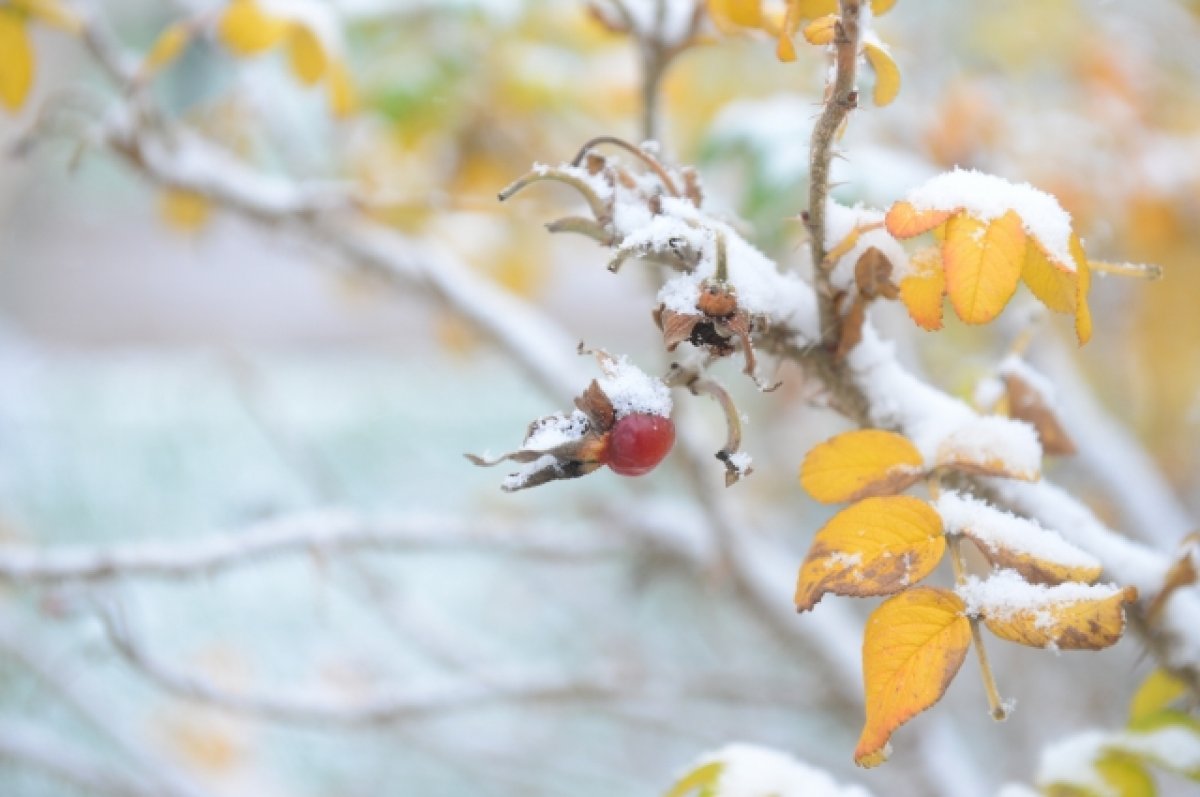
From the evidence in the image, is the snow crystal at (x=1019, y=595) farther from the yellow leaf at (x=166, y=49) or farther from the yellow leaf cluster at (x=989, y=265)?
the yellow leaf at (x=166, y=49)

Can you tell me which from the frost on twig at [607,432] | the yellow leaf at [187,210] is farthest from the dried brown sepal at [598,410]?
the yellow leaf at [187,210]

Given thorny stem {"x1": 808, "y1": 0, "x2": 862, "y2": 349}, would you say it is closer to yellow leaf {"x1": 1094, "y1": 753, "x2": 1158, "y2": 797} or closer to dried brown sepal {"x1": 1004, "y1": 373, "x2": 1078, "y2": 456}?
dried brown sepal {"x1": 1004, "y1": 373, "x2": 1078, "y2": 456}

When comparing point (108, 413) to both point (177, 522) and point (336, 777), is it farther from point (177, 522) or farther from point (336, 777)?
point (336, 777)

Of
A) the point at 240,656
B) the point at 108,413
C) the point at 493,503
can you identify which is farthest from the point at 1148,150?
the point at 108,413

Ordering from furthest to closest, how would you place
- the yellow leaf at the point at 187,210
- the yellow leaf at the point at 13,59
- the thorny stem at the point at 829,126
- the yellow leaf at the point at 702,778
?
the yellow leaf at the point at 187,210
the yellow leaf at the point at 13,59
the yellow leaf at the point at 702,778
the thorny stem at the point at 829,126

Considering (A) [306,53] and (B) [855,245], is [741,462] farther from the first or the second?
(A) [306,53]

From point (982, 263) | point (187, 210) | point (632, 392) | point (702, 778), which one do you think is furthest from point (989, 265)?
point (187, 210)
